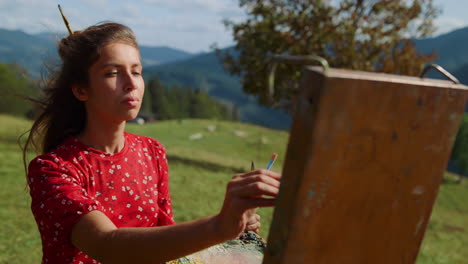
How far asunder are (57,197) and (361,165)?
1317 mm

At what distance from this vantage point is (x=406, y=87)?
Answer: 115 centimetres

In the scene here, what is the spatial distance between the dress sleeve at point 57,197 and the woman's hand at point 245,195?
77 cm

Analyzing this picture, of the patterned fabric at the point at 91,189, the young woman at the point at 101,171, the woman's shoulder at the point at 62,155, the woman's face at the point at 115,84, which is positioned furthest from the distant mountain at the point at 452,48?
the woman's shoulder at the point at 62,155

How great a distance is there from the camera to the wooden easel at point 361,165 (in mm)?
1077

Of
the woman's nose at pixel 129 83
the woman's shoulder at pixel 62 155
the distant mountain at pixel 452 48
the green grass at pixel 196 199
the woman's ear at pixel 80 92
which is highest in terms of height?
the distant mountain at pixel 452 48

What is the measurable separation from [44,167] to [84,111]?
1.69 ft

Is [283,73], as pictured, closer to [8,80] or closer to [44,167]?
[44,167]

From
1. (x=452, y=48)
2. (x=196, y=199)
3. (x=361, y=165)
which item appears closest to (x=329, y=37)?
(x=196, y=199)

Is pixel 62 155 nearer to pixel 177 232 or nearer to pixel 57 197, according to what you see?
pixel 57 197

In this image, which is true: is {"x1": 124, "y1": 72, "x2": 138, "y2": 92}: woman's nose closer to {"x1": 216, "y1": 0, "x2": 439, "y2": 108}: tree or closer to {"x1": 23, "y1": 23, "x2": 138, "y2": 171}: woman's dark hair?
{"x1": 23, "y1": 23, "x2": 138, "y2": 171}: woman's dark hair

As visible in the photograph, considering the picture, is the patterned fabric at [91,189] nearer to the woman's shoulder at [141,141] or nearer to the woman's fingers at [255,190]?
the woman's shoulder at [141,141]

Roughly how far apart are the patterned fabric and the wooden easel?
1030mm

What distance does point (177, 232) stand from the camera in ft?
4.71

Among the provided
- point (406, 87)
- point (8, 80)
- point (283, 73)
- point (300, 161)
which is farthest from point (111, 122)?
point (8, 80)
